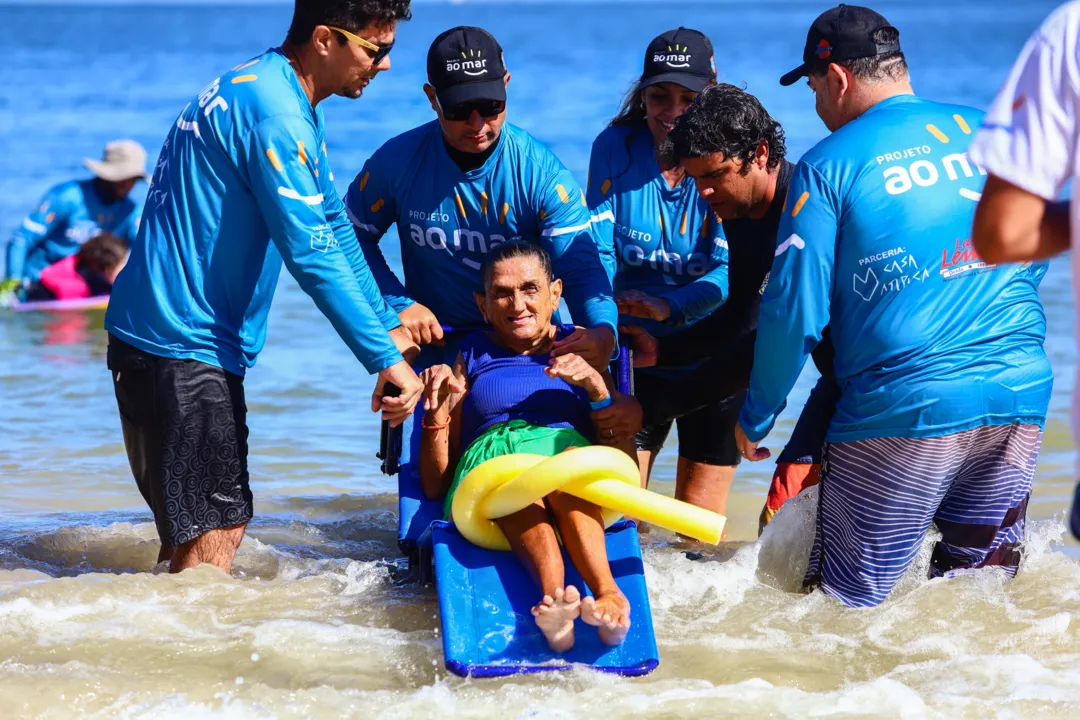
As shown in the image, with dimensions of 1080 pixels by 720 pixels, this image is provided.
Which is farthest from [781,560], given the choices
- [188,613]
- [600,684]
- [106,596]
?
[106,596]

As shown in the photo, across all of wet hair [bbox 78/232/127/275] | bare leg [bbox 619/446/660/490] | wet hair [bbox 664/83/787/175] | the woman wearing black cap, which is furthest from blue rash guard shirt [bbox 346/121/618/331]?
wet hair [bbox 78/232/127/275]

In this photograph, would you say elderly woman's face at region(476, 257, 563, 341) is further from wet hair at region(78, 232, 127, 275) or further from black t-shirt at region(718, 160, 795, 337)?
wet hair at region(78, 232, 127, 275)

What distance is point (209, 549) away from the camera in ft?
14.4

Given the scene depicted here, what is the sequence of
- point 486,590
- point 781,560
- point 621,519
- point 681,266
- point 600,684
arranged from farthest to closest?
1. point 681,266
2. point 781,560
3. point 621,519
4. point 486,590
5. point 600,684

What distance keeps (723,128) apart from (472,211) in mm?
1135

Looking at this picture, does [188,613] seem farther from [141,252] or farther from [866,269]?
[866,269]

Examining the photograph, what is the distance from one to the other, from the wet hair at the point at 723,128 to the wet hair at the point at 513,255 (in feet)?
2.26

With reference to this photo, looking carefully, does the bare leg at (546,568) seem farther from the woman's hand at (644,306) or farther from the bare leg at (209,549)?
the woman's hand at (644,306)

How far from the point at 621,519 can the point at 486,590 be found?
0.58 metres

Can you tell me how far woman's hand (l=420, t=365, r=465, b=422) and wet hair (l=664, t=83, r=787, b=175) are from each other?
1125mm

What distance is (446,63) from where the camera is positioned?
4520 mm

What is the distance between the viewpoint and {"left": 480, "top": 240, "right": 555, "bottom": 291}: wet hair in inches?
183

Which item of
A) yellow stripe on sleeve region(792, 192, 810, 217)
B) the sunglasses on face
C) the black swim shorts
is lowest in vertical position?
the black swim shorts

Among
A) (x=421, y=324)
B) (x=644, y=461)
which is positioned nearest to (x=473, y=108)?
(x=421, y=324)
